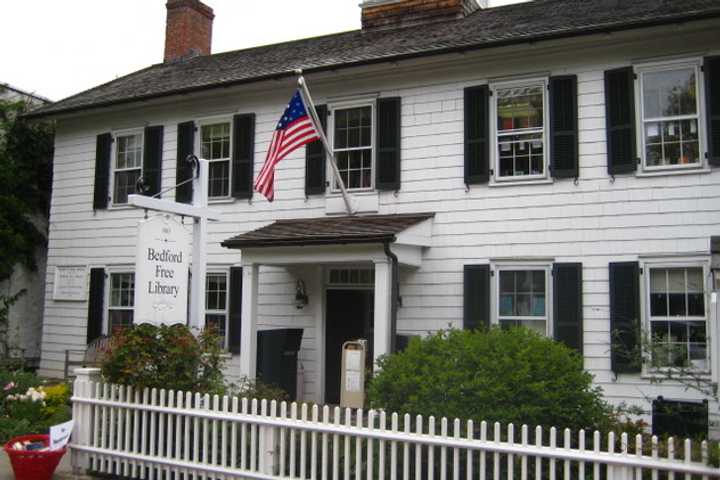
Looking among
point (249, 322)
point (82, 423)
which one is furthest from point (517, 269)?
point (82, 423)

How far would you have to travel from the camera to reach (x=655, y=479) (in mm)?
5199

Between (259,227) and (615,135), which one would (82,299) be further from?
(615,135)

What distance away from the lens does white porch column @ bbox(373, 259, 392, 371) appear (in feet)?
34.7

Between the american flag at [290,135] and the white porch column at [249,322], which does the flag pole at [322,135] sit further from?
the white porch column at [249,322]

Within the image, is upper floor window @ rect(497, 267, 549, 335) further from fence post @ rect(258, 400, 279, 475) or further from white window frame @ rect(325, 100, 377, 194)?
fence post @ rect(258, 400, 279, 475)

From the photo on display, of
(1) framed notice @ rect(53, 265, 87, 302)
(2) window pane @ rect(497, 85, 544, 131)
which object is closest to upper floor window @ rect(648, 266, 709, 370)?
(2) window pane @ rect(497, 85, 544, 131)

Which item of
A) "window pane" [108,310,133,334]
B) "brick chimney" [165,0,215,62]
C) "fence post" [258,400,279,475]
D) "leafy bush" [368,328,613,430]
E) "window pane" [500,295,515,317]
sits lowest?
"fence post" [258,400,279,475]

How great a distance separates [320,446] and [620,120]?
6732 mm

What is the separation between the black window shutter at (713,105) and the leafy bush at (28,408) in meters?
9.24

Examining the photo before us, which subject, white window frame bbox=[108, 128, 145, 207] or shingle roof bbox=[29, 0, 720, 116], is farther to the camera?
white window frame bbox=[108, 128, 145, 207]

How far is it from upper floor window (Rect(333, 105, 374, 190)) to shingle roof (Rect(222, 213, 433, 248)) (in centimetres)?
78

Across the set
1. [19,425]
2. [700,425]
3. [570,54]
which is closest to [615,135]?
[570,54]

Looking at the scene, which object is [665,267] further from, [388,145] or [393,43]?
[393,43]

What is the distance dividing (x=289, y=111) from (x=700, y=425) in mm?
6859
